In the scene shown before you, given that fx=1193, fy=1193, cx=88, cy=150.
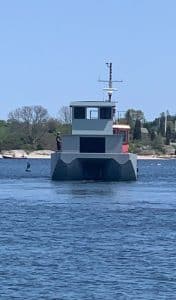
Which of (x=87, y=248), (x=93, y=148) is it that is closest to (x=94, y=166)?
(x=93, y=148)

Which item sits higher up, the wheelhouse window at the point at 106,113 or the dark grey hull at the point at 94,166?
the wheelhouse window at the point at 106,113

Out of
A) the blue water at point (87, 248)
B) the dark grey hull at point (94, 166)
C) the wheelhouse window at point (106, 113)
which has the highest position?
the wheelhouse window at point (106, 113)

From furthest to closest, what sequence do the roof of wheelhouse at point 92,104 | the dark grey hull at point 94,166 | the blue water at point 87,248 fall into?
the roof of wheelhouse at point 92,104 → the dark grey hull at point 94,166 → the blue water at point 87,248

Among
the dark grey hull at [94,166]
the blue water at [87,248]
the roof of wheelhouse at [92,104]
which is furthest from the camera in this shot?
the roof of wheelhouse at [92,104]

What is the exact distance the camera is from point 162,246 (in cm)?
4034

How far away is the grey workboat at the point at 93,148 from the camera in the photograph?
81.2 meters

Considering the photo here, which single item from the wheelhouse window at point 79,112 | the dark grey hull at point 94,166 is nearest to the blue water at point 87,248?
the dark grey hull at point 94,166

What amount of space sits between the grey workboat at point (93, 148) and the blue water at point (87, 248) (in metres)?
15.1

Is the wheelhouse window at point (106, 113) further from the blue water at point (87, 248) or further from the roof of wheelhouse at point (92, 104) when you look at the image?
the blue water at point (87, 248)

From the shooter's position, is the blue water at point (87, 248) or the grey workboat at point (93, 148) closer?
the blue water at point (87, 248)

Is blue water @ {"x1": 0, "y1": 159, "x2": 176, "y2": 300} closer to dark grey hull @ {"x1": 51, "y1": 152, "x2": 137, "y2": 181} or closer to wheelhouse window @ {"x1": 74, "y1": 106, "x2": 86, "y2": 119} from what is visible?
dark grey hull @ {"x1": 51, "y1": 152, "x2": 137, "y2": 181}

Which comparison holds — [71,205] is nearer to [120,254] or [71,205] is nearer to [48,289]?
[120,254]

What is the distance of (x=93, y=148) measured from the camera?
270 ft

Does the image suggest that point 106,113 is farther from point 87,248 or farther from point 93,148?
point 87,248
